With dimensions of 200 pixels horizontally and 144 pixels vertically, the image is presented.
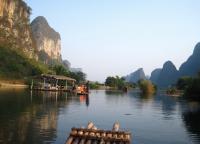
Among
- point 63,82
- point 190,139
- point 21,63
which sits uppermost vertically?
point 21,63

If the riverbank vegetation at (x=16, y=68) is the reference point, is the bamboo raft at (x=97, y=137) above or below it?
below

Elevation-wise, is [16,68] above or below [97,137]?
above

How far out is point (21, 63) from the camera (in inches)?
7185

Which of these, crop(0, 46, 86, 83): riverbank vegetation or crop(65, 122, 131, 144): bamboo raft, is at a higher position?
crop(0, 46, 86, 83): riverbank vegetation

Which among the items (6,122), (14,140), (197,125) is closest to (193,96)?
(197,125)

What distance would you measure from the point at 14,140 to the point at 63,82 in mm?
125602

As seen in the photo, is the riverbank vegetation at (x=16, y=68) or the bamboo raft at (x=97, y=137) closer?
the bamboo raft at (x=97, y=137)

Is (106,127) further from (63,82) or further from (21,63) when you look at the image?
(21,63)

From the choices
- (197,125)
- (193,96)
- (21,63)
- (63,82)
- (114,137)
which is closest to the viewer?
(114,137)

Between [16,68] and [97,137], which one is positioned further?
[16,68]

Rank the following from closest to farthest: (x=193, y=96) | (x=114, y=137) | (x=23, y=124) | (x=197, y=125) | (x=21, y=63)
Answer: (x=114, y=137), (x=23, y=124), (x=197, y=125), (x=193, y=96), (x=21, y=63)

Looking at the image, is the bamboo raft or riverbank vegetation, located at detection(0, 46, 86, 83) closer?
the bamboo raft

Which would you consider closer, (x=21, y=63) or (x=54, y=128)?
(x=54, y=128)

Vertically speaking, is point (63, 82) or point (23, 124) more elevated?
point (63, 82)
